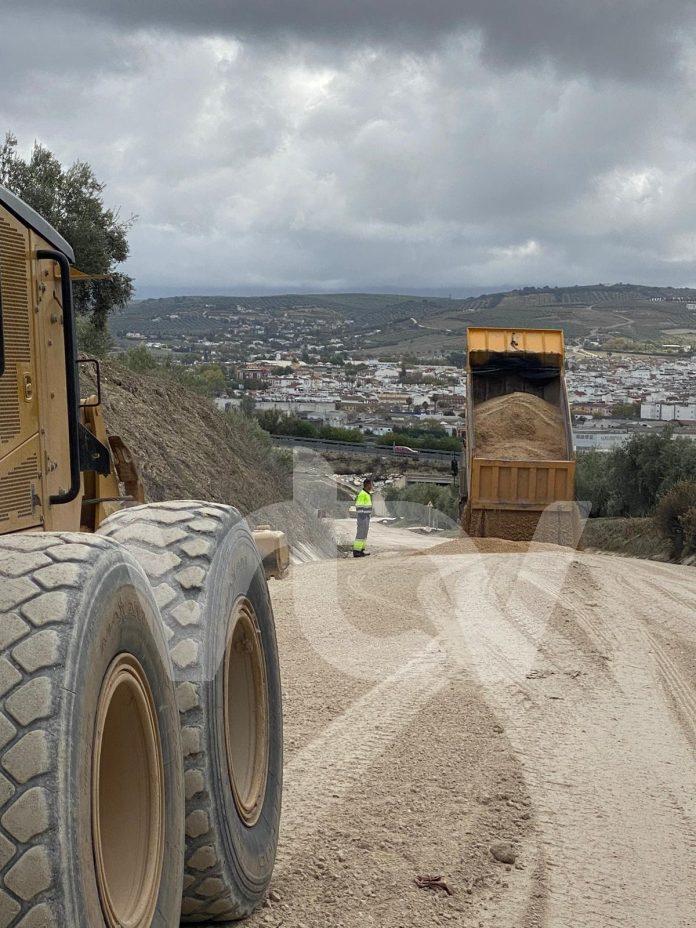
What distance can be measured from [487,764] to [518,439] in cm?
1511

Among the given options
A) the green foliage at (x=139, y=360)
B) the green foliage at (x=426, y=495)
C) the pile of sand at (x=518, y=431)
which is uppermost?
the green foliage at (x=139, y=360)

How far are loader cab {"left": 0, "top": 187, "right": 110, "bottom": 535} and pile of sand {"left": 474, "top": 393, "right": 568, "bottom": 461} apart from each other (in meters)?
15.7

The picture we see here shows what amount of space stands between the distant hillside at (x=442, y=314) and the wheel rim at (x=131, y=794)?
104 m

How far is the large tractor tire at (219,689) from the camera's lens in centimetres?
337

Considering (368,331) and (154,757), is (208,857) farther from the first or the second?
(368,331)

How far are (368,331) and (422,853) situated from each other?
138972 millimetres

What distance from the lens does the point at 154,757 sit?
2949mm

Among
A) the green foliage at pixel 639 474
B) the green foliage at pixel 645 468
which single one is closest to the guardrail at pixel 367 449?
the green foliage at pixel 639 474

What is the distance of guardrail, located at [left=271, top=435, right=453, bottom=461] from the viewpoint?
178ft

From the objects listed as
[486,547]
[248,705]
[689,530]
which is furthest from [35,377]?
[689,530]

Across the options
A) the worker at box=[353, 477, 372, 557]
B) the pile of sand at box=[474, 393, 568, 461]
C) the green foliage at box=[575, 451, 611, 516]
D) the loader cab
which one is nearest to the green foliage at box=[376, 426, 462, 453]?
the green foliage at box=[575, 451, 611, 516]

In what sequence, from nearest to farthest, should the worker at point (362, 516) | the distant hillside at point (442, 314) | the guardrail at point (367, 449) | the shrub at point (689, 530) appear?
1. the worker at point (362, 516)
2. the shrub at point (689, 530)
3. the guardrail at point (367, 449)
4. the distant hillside at point (442, 314)

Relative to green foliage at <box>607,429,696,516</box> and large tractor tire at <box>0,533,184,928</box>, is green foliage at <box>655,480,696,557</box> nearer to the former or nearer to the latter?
green foliage at <box>607,429,696,516</box>

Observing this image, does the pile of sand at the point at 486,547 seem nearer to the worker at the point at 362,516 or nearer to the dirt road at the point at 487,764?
the worker at the point at 362,516
